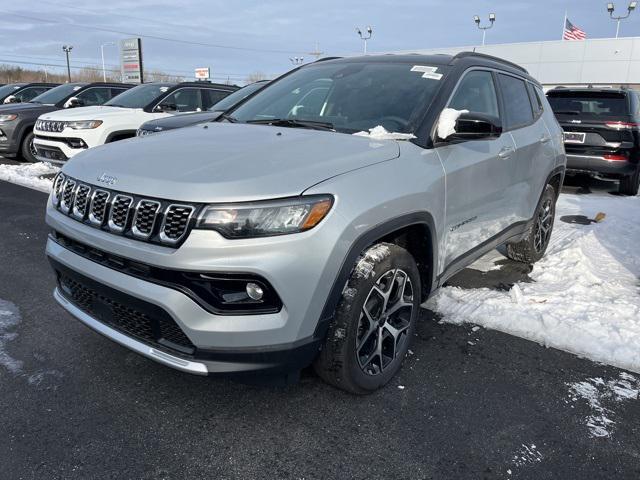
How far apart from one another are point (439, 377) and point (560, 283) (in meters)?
2.01

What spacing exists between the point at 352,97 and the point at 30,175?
7.82 metres

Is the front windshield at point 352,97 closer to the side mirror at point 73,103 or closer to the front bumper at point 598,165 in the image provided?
the front bumper at point 598,165

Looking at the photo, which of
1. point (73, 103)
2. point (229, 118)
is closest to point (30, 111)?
point (73, 103)

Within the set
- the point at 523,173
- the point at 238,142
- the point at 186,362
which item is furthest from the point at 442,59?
the point at 186,362

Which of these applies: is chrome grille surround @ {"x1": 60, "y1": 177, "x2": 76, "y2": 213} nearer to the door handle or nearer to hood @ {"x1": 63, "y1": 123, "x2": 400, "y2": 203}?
hood @ {"x1": 63, "y1": 123, "x2": 400, "y2": 203}

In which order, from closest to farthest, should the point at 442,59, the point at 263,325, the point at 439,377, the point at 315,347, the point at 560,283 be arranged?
the point at 263,325 → the point at 315,347 → the point at 439,377 → the point at 442,59 → the point at 560,283

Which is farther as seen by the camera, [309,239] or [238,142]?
[238,142]

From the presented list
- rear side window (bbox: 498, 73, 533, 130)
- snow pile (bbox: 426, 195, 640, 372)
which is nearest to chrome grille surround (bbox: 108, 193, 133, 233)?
snow pile (bbox: 426, 195, 640, 372)

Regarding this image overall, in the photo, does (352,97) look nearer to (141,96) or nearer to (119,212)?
(119,212)

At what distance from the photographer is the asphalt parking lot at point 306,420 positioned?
2.24m

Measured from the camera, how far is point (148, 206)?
220 cm

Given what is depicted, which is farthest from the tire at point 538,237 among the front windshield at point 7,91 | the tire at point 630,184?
the front windshield at point 7,91

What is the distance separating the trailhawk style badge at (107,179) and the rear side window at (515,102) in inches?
116

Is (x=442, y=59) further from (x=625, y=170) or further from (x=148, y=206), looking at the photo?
(x=625, y=170)
